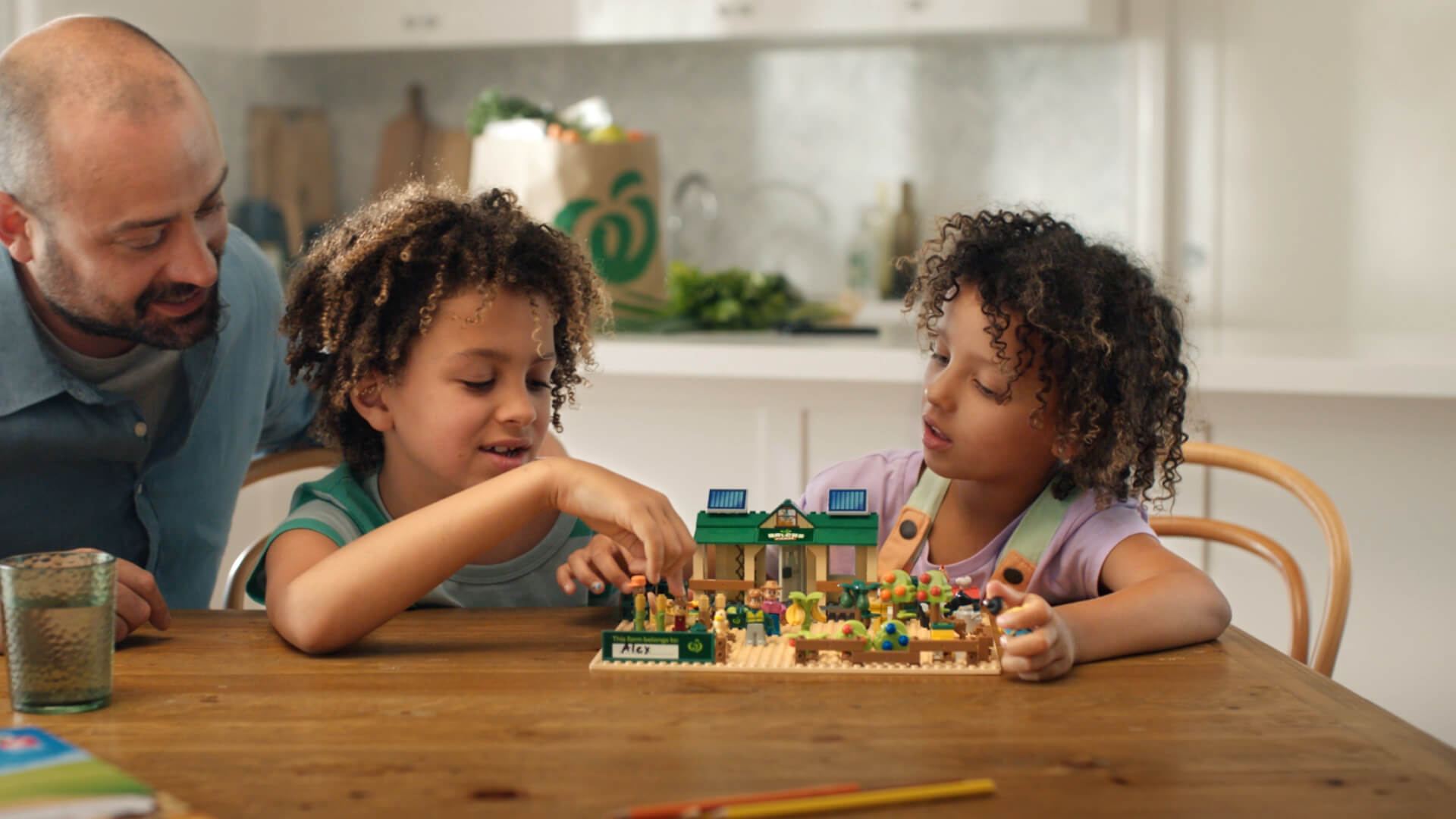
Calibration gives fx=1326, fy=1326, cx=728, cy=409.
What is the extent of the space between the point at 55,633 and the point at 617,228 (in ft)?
6.12

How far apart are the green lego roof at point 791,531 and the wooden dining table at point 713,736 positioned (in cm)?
13

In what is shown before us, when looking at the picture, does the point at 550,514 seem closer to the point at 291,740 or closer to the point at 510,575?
the point at 510,575

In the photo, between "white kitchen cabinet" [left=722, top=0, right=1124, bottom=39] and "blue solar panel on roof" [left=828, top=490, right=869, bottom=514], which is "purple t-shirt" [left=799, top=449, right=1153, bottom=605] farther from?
"white kitchen cabinet" [left=722, top=0, right=1124, bottom=39]

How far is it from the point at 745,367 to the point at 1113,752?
1639 mm

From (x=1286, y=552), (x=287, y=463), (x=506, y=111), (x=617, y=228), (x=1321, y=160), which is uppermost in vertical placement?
(x=506, y=111)

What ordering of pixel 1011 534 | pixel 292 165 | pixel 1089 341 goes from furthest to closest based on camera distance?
pixel 292 165
pixel 1011 534
pixel 1089 341

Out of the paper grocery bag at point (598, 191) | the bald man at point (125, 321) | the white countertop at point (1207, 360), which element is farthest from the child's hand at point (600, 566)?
the paper grocery bag at point (598, 191)

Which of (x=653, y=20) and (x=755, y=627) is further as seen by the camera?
(x=653, y=20)

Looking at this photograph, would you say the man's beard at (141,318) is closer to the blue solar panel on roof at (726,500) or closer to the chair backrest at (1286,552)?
the blue solar panel on roof at (726,500)

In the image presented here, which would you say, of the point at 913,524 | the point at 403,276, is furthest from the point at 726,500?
the point at 403,276

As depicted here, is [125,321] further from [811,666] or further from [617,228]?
[617,228]

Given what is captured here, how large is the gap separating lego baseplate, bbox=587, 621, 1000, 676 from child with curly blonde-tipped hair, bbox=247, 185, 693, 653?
100mm

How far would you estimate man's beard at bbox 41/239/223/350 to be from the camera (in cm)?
118

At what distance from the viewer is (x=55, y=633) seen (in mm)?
853
